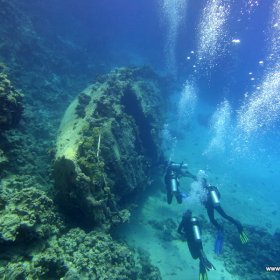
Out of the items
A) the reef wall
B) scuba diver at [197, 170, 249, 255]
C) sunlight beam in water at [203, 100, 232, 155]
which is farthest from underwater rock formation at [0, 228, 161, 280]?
sunlight beam in water at [203, 100, 232, 155]

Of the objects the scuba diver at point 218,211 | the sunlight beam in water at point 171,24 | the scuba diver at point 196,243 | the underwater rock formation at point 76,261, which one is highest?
the sunlight beam in water at point 171,24

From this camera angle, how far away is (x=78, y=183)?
265 inches

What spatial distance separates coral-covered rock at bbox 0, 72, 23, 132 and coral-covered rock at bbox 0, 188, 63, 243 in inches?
109

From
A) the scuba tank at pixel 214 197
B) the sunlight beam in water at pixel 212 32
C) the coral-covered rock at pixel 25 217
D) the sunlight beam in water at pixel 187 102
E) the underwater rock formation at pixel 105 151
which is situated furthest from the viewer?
the sunlight beam in water at pixel 187 102

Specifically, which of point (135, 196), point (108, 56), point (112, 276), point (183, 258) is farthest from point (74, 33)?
point (112, 276)

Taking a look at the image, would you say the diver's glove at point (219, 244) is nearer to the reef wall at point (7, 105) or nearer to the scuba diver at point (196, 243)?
the scuba diver at point (196, 243)

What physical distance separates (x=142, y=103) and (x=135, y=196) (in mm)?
5257

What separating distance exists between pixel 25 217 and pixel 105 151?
4.01 m

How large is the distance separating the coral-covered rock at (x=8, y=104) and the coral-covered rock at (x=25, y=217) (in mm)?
2771

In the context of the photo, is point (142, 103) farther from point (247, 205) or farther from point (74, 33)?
point (74, 33)

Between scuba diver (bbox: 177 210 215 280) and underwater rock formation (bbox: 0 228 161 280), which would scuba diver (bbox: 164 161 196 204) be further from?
underwater rock formation (bbox: 0 228 161 280)

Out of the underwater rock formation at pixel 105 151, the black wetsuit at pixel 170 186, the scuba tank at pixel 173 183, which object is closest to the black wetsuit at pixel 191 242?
the black wetsuit at pixel 170 186

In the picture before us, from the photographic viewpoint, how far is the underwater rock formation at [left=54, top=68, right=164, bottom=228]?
700 centimetres

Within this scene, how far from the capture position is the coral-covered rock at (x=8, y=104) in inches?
312
